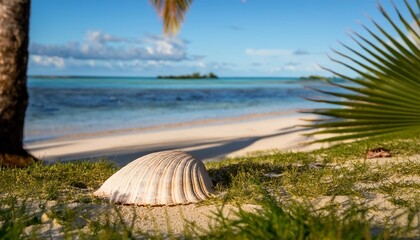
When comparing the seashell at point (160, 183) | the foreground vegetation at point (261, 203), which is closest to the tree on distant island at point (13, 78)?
→ the foreground vegetation at point (261, 203)

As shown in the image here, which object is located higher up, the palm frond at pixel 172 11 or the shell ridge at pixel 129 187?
the palm frond at pixel 172 11

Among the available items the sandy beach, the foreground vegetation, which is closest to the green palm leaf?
the foreground vegetation

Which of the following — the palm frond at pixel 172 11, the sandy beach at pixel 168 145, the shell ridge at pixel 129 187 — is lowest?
the sandy beach at pixel 168 145

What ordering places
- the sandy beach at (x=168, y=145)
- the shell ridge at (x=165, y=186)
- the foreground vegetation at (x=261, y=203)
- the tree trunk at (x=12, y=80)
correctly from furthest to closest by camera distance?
the sandy beach at (x=168, y=145), the tree trunk at (x=12, y=80), the shell ridge at (x=165, y=186), the foreground vegetation at (x=261, y=203)

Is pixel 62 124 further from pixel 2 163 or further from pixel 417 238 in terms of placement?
pixel 417 238

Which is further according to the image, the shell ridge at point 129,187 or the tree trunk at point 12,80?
the tree trunk at point 12,80

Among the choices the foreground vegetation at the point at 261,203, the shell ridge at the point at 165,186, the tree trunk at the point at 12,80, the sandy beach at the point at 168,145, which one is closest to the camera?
the foreground vegetation at the point at 261,203

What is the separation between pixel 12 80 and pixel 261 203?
3689 millimetres

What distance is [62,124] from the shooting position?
15.6 metres

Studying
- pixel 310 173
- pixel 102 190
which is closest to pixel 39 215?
pixel 102 190

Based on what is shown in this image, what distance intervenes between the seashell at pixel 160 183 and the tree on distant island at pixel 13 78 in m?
2.39

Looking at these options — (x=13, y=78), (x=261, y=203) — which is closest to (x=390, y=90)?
(x=261, y=203)

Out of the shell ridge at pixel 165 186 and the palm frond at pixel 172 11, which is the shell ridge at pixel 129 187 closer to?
the shell ridge at pixel 165 186

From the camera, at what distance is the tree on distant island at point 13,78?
17.4 feet
